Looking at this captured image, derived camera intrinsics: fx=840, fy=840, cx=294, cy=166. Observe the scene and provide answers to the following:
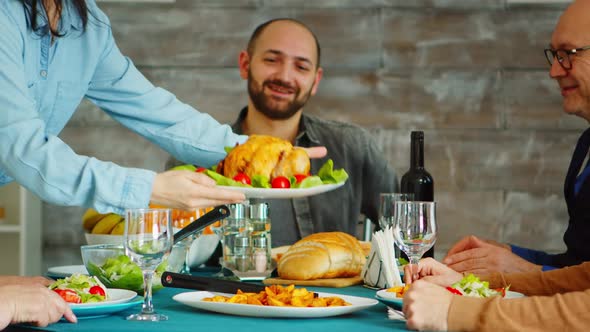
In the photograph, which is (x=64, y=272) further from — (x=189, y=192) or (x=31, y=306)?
(x=31, y=306)

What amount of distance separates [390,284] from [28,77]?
1021 millimetres

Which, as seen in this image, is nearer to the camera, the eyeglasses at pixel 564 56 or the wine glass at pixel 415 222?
the wine glass at pixel 415 222

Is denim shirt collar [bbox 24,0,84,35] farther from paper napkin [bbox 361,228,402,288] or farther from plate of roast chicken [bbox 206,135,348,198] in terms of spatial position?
paper napkin [bbox 361,228,402,288]

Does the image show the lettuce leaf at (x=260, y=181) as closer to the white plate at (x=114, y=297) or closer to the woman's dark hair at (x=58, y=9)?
the white plate at (x=114, y=297)

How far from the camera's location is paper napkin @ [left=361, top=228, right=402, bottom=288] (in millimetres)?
1813

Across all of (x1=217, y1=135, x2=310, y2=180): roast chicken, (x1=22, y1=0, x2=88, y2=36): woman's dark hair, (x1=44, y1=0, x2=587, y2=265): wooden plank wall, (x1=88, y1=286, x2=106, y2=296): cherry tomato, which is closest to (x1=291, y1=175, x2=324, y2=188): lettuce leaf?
(x1=217, y1=135, x2=310, y2=180): roast chicken

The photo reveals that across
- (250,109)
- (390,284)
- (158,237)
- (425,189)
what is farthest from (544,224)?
(158,237)

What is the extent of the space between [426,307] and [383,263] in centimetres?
51

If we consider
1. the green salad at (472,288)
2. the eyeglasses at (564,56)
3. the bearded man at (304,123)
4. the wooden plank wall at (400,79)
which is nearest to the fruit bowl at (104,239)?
the green salad at (472,288)

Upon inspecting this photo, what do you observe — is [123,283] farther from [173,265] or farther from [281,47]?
[281,47]

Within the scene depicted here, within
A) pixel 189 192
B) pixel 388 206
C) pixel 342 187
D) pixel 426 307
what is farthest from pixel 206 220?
pixel 342 187

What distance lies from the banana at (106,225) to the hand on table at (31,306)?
82 centimetres

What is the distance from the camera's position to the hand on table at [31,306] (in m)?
1.32

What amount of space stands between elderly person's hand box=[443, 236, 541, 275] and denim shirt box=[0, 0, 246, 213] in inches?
28.9
